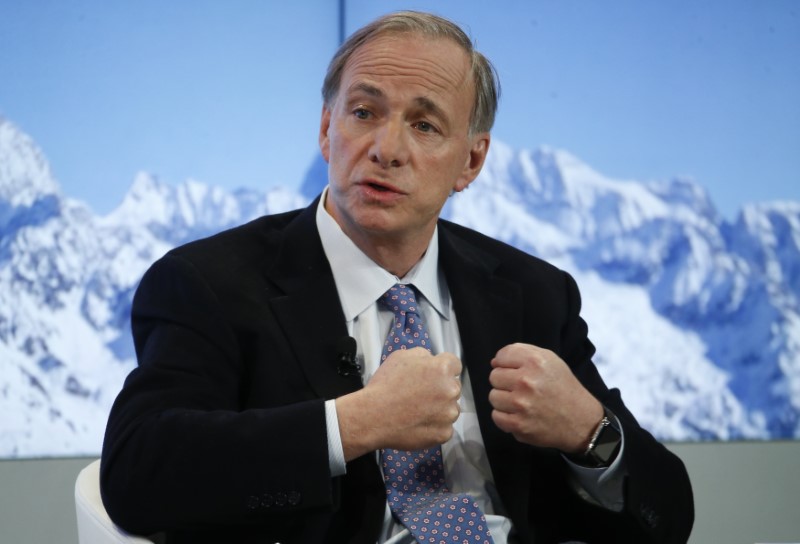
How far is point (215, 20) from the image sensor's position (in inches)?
139

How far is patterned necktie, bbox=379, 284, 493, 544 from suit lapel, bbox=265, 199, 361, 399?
0.12 meters

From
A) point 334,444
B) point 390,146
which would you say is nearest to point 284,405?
point 334,444

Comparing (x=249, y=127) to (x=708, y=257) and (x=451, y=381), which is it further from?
(x=451, y=381)

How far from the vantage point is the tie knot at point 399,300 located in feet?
6.60

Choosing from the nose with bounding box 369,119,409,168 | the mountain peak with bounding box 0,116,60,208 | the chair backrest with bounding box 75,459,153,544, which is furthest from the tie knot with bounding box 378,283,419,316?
the mountain peak with bounding box 0,116,60,208

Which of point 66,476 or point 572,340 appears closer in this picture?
point 572,340

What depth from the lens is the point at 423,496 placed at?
1857mm

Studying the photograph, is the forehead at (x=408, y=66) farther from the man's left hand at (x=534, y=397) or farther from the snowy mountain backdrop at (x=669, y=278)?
the snowy mountain backdrop at (x=669, y=278)

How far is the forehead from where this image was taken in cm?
204

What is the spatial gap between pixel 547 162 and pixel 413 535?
2231mm

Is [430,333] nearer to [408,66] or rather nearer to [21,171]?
[408,66]

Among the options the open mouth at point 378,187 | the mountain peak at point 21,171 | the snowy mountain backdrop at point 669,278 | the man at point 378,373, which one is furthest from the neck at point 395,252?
the mountain peak at point 21,171

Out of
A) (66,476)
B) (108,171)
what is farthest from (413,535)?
(108,171)

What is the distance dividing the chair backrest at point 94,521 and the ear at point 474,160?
1.02 metres
